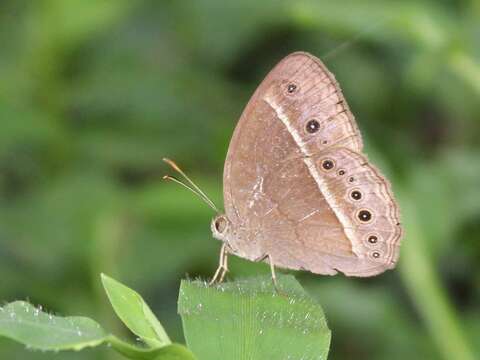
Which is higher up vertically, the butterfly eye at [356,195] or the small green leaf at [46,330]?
the small green leaf at [46,330]

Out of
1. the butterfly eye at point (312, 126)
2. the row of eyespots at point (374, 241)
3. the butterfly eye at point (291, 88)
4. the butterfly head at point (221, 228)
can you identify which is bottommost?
the row of eyespots at point (374, 241)

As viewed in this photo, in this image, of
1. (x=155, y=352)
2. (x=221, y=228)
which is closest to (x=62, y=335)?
(x=155, y=352)

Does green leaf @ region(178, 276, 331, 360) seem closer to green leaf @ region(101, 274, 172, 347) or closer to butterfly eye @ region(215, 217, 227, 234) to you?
green leaf @ region(101, 274, 172, 347)

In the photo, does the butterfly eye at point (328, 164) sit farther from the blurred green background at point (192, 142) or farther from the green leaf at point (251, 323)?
the blurred green background at point (192, 142)

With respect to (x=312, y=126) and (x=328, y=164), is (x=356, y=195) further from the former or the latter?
(x=312, y=126)

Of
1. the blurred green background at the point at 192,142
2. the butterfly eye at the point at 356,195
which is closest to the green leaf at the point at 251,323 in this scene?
the butterfly eye at the point at 356,195

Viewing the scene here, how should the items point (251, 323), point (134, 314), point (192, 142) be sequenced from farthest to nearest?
point (192, 142) < point (251, 323) < point (134, 314)
